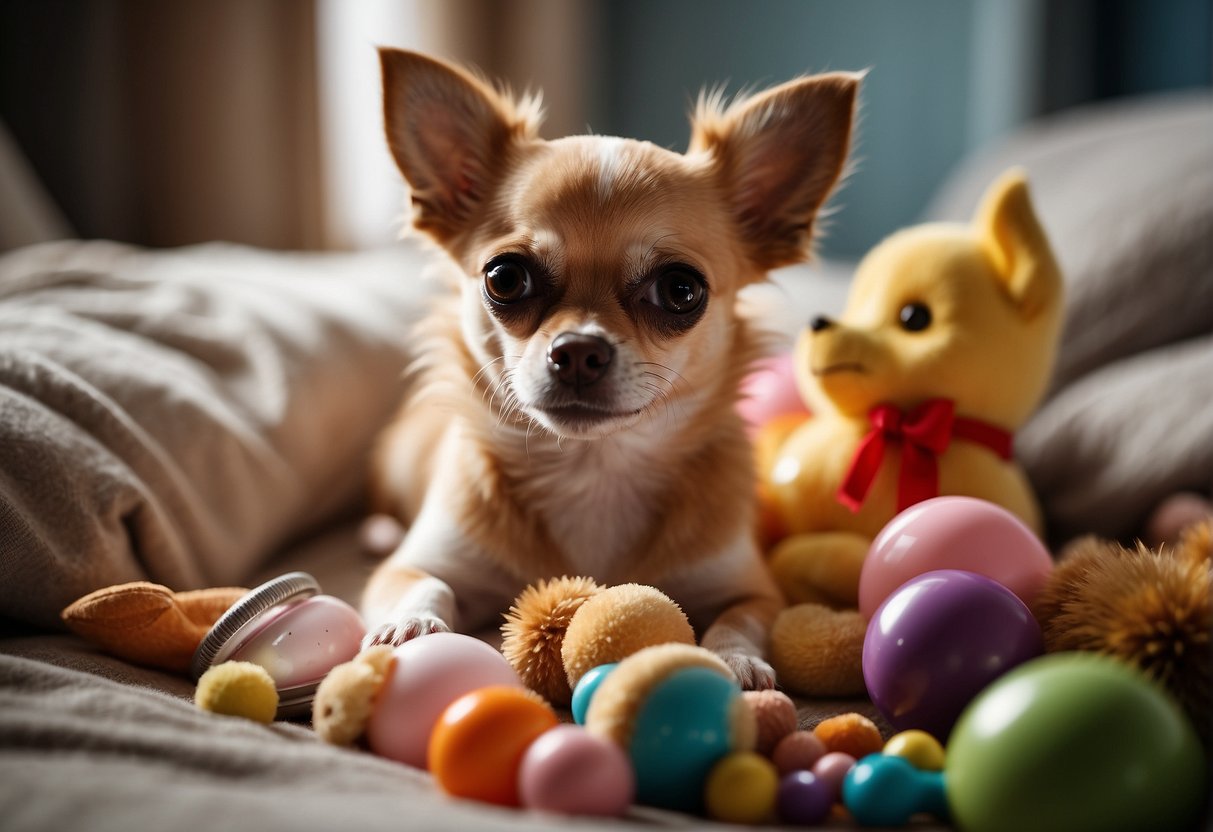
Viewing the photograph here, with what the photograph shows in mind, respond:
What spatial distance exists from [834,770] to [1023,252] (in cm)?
105

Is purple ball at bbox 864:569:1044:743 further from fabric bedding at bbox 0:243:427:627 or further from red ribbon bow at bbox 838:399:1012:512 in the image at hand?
fabric bedding at bbox 0:243:427:627

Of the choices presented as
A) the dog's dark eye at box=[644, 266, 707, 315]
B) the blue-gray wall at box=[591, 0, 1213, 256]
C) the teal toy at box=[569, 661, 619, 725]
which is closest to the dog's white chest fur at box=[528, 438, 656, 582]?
the dog's dark eye at box=[644, 266, 707, 315]

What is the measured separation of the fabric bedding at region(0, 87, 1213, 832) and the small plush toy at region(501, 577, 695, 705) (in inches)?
9.5

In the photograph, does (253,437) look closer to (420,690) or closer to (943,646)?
(420,690)

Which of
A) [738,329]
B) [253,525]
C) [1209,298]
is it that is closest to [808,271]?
[1209,298]

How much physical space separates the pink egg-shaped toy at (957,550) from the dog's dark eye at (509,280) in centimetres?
64

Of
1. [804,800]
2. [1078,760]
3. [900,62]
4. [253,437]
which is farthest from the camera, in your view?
[900,62]

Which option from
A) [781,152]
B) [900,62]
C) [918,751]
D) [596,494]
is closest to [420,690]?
[918,751]

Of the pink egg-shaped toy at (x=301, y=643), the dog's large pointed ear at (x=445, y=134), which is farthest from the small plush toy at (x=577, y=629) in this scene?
the dog's large pointed ear at (x=445, y=134)

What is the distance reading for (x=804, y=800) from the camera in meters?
0.92

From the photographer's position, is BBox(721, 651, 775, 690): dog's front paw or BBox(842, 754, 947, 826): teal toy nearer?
BBox(842, 754, 947, 826): teal toy

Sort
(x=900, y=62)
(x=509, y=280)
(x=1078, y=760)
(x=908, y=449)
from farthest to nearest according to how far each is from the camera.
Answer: (x=900, y=62)
(x=908, y=449)
(x=509, y=280)
(x=1078, y=760)

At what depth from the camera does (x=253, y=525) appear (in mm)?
1763

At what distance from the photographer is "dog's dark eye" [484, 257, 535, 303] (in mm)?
1489
